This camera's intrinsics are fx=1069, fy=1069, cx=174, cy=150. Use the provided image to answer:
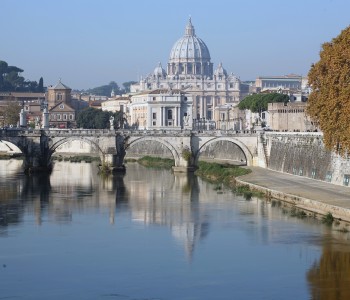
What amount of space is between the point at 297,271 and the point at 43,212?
14.5 meters

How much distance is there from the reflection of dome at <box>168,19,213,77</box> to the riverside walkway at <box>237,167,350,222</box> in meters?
125

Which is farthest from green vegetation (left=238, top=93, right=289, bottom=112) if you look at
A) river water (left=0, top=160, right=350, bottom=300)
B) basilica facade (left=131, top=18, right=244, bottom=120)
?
basilica facade (left=131, top=18, right=244, bottom=120)

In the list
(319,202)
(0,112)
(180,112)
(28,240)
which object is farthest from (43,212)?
(180,112)

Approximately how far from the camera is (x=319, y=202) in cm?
3606

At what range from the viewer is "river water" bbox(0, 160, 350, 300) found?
2494cm

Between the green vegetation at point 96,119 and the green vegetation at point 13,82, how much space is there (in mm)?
48802

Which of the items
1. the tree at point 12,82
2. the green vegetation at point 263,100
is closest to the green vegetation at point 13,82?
the tree at point 12,82

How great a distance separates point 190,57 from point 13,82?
103ft

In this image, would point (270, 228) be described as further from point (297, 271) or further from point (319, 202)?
point (297, 271)

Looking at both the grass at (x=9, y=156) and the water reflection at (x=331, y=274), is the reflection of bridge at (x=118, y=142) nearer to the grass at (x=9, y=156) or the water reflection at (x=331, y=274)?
the grass at (x=9, y=156)

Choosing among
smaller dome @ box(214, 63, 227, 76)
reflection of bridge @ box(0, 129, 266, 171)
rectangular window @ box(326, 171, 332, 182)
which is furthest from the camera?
smaller dome @ box(214, 63, 227, 76)

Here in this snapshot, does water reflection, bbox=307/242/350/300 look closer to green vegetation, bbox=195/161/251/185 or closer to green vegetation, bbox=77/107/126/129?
green vegetation, bbox=195/161/251/185

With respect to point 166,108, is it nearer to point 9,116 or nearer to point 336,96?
point 9,116

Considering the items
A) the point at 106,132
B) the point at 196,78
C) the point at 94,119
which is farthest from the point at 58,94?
the point at 106,132
